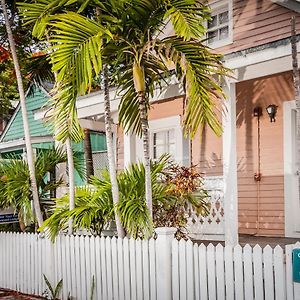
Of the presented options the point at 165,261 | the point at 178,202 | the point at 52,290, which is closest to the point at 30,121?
the point at 52,290

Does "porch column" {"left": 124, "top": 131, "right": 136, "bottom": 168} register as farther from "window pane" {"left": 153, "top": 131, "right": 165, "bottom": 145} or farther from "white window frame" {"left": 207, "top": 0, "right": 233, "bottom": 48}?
"white window frame" {"left": 207, "top": 0, "right": 233, "bottom": 48}

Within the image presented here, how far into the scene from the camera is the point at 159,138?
11.1 metres

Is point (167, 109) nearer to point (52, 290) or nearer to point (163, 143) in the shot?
point (163, 143)

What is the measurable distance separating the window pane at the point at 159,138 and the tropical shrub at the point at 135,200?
3406 mm

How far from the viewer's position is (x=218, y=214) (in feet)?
28.4

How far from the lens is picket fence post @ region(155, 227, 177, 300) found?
18.6ft

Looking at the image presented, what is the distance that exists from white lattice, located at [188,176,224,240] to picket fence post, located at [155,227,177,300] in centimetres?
311

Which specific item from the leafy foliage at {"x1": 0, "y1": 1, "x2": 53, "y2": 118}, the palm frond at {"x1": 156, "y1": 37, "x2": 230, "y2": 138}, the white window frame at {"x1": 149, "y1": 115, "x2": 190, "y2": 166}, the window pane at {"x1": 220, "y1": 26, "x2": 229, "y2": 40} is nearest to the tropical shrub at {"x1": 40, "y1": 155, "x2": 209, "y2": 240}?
the palm frond at {"x1": 156, "y1": 37, "x2": 230, "y2": 138}

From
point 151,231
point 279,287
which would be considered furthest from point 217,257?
point 151,231

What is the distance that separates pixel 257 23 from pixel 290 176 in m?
2.89

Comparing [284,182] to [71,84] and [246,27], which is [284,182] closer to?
[246,27]

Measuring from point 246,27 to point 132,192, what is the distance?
4072 mm

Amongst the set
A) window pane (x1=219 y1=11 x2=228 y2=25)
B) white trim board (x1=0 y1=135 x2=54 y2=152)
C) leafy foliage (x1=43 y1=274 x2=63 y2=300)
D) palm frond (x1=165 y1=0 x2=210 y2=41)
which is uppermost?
window pane (x1=219 y1=11 x2=228 y2=25)

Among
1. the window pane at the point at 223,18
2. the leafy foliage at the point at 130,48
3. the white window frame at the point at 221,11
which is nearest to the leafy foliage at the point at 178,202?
the leafy foliage at the point at 130,48
